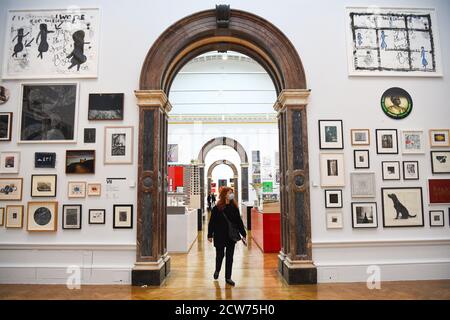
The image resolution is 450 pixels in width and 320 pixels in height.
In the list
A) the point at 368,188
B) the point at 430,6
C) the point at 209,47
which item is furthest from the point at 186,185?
the point at 430,6

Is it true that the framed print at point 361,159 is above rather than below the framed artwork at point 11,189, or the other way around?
above

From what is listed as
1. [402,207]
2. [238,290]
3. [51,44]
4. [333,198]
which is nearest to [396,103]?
[402,207]

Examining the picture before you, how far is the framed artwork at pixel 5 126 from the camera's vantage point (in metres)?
5.41

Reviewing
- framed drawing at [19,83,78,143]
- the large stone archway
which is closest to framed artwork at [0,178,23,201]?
framed drawing at [19,83,78,143]

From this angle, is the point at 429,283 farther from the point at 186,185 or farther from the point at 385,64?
the point at 186,185

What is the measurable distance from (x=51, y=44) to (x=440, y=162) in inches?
286

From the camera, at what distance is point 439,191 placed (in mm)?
5395

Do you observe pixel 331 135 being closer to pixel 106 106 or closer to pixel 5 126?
pixel 106 106

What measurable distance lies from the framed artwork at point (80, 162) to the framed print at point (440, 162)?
595 centimetres

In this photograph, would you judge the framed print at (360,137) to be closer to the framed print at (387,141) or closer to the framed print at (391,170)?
the framed print at (387,141)

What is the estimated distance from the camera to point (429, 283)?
5.04m

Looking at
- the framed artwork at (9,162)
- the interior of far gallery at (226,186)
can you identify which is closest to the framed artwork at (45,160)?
the interior of far gallery at (226,186)

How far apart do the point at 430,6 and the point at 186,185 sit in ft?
39.8
